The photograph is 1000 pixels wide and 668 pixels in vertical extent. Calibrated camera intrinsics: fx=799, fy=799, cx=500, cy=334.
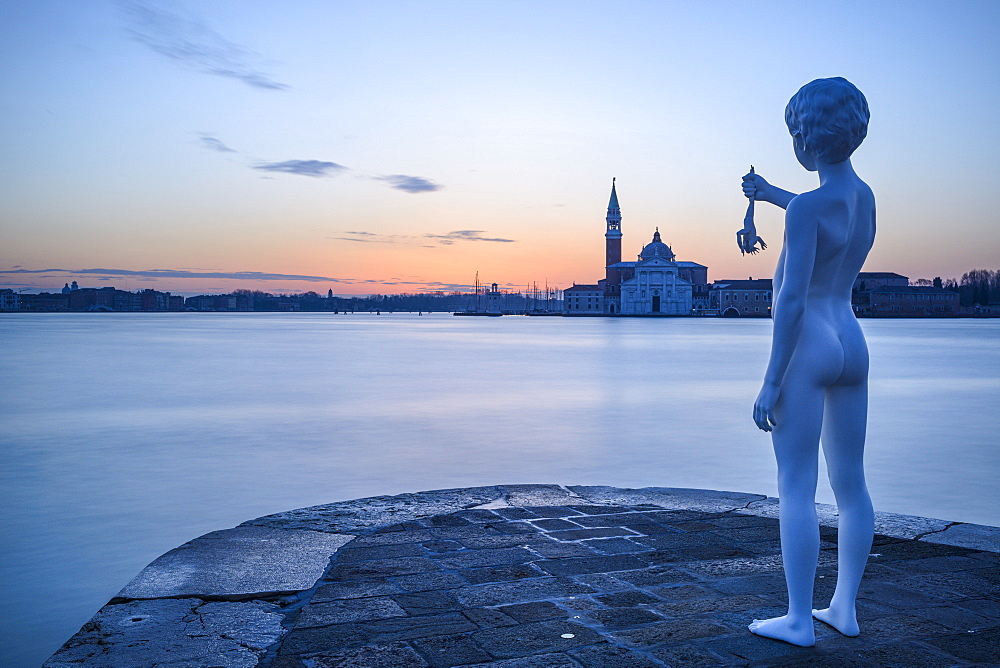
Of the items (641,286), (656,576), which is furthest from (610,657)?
(641,286)

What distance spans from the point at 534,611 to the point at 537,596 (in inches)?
7.6

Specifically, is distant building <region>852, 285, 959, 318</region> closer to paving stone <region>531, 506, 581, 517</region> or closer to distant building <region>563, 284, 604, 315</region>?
distant building <region>563, 284, 604, 315</region>

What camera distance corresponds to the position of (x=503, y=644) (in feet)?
9.95

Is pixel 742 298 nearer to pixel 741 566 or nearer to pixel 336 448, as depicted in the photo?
pixel 336 448

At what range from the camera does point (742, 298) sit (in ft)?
421

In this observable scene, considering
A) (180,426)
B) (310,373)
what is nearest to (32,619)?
(180,426)

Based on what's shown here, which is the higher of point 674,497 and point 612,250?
point 612,250

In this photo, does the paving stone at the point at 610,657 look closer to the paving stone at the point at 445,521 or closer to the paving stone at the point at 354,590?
the paving stone at the point at 354,590

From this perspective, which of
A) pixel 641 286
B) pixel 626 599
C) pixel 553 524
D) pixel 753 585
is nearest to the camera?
pixel 626 599

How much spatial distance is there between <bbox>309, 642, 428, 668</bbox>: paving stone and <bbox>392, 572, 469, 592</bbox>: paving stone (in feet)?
2.36

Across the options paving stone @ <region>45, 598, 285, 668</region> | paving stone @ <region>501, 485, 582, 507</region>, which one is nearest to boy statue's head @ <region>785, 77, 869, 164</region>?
paving stone @ <region>45, 598, 285, 668</region>

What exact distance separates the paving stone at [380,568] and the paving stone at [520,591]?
1.43ft

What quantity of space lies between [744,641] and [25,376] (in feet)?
77.5

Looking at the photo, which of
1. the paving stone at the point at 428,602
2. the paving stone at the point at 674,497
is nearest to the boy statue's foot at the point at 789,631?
the paving stone at the point at 428,602
